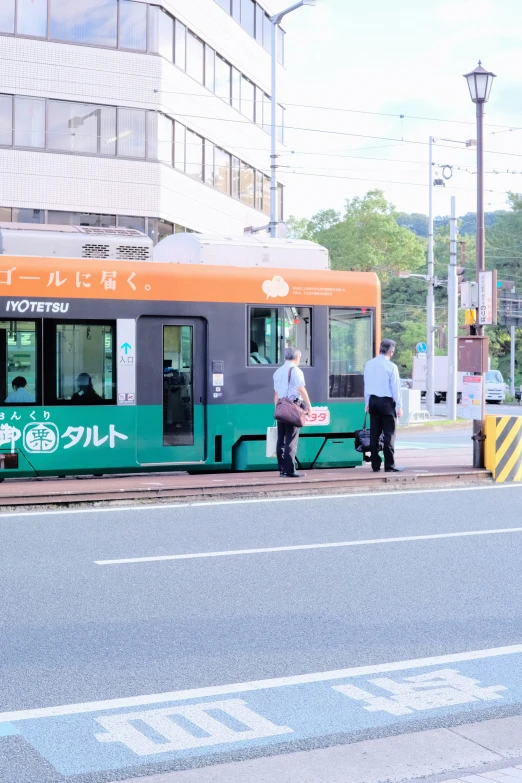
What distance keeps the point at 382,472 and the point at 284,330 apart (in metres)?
2.48

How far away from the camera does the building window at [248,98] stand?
39156 mm

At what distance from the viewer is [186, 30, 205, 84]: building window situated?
34500 mm

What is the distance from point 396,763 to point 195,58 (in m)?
33.2

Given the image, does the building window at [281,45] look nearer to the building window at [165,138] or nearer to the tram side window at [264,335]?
the building window at [165,138]

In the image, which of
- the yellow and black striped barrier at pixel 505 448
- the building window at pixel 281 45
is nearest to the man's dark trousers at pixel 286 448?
the yellow and black striped barrier at pixel 505 448

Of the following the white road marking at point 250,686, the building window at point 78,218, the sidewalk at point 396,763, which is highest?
the building window at point 78,218

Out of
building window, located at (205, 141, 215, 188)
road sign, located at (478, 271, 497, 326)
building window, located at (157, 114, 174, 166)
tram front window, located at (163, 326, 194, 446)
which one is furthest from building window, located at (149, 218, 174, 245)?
tram front window, located at (163, 326, 194, 446)

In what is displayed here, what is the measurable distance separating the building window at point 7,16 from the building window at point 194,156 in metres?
6.63

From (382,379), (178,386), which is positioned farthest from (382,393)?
(178,386)

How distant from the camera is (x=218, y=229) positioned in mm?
37281

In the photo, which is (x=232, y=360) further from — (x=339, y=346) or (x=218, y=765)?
(x=218, y=765)

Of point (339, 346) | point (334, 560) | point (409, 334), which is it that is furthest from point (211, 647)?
point (409, 334)

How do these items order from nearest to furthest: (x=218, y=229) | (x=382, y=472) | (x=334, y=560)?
(x=334, y=560), (x=382, y=472), (x=218, y=229)

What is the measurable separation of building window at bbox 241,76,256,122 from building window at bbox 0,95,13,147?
10.9 meters
